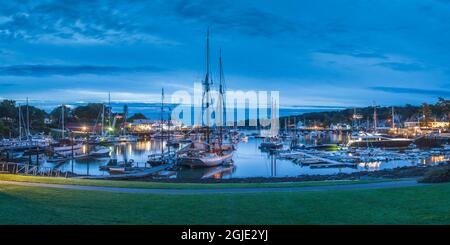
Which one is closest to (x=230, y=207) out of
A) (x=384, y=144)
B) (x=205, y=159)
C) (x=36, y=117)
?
(x=205, y=159)

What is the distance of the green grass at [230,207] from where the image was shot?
11.2m

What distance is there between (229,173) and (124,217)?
40073 millimetres

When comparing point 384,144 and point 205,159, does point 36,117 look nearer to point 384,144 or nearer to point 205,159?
point 205,159

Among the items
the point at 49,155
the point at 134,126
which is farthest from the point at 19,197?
the point at 134,126

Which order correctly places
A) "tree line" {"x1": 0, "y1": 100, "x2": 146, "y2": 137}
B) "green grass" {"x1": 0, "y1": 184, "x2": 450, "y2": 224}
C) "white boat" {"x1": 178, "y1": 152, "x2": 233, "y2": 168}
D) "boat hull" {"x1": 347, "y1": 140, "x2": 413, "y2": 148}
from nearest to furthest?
"green grass" {"x1": 0, "y1": 184, "x2": 450, "y2": 224} → "white boat" {"x1": 178, "y1": 152, "x2": 233, "y2": 168} → "boat hull" {"x1": 347, "y1": 140, "x2": 413, "y2": 148} → "tree line" {"x1": 0, "y1": 100, "x2": 146, "y2": 137}

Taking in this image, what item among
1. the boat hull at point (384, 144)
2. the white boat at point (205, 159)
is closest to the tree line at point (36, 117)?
the white boat at point (205, 159)

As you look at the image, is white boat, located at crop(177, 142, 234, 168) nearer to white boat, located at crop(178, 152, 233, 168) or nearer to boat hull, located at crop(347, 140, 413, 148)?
white boat, located at crop(178, 152, 233, 168)

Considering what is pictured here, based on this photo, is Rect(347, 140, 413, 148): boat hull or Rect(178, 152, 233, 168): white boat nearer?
Rect(178, 152, 233, 168): white boat

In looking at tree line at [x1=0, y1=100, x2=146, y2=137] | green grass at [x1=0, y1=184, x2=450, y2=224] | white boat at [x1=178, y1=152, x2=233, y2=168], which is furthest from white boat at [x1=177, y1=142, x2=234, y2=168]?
tree line at [x1=0, y1=100, x2=146, y2=137]

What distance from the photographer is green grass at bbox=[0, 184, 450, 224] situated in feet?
36.8

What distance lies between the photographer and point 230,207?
13.2 meters

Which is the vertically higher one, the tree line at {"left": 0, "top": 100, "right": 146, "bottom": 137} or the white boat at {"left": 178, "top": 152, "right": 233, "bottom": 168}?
the tree line at {"left": 0, "top": 100, "right": 146, "bottom": 137}

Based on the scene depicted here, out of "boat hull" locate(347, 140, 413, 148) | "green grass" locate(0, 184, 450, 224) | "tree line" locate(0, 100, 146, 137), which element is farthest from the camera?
"tree line" locate(0, 100, 146, 137)
